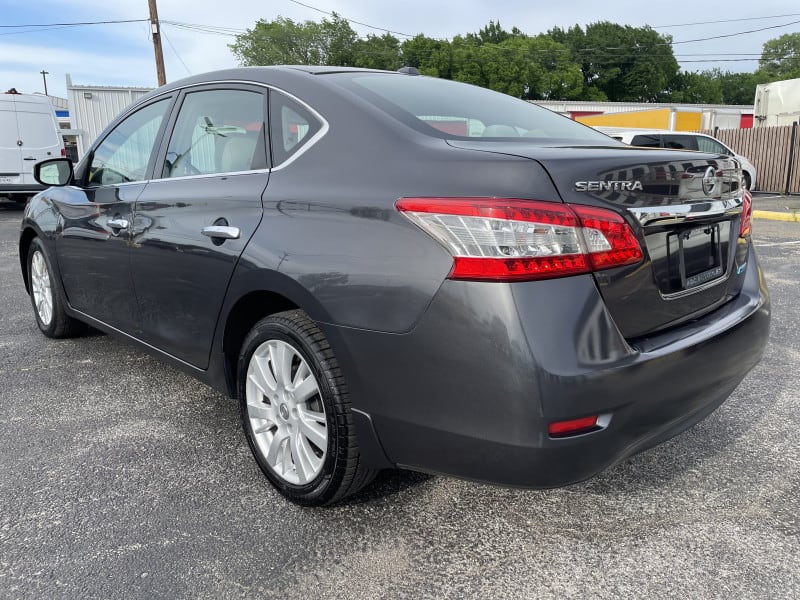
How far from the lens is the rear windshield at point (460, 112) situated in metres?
2.22

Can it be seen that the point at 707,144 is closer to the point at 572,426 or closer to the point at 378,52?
the point at 572,426

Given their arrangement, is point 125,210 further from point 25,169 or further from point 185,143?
point 25,169

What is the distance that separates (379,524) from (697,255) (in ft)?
4.43

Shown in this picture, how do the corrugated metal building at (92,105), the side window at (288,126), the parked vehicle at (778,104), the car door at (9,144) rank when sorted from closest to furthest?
the side window at (288,126), the car door at (9,144), the parked vehicle at (778,104), the corrugated metal building at (92,105)

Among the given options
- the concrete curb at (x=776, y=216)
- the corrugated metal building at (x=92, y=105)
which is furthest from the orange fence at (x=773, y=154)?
the corrugated metal building at (x=92, y=105)

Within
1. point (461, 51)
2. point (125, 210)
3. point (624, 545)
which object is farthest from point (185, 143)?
point (461, 51)

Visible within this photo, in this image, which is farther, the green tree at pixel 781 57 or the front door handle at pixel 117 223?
the green tree at pixel 781 57

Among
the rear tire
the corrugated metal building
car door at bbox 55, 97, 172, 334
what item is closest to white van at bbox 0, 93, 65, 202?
the corrugated metal building

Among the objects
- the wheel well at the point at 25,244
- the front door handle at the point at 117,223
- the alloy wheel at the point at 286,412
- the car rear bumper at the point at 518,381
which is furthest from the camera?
the wheel well at the point at 25,244

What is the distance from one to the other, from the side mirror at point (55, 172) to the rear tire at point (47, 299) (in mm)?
448

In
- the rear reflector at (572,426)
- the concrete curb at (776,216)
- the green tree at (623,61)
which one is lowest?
the concrete curb at (776,216)

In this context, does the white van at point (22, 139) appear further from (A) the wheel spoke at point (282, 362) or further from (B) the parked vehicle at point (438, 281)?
(A) the wheel spoke at point (282, 362)

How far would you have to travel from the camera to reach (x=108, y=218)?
321 centimetres

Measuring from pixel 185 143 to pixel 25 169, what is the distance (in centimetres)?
1384
